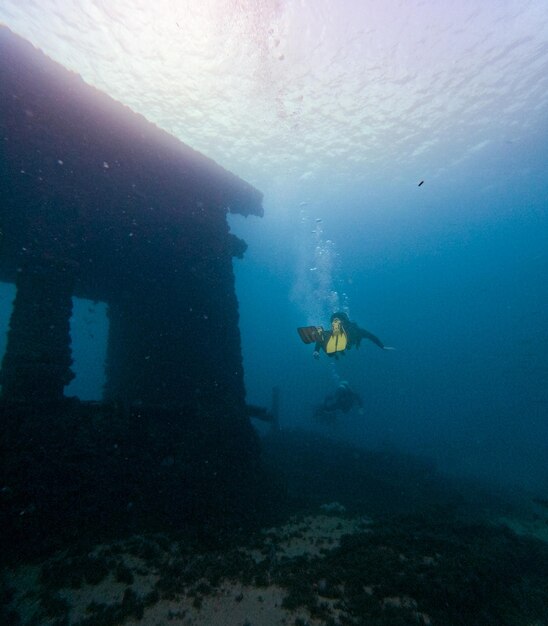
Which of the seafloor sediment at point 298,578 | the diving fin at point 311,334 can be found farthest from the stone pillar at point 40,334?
the diving fin at point 311,334

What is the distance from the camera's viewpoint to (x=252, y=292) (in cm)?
8944

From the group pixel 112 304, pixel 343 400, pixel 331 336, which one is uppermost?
pixel 112 304

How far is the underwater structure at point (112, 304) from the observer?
18.5 feet

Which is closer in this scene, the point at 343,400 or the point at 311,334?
the point at 311,334

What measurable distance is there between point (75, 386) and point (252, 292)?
1902 inches

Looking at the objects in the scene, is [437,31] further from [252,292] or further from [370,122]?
[252,292]

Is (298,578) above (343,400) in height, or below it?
below

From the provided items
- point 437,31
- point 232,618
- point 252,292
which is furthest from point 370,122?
point 252,292

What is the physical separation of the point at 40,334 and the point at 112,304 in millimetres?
3870

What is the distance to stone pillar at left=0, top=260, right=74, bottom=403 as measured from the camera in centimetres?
583

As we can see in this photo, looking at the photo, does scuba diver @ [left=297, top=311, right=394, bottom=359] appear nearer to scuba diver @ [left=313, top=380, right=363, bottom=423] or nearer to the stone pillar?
the stone pillar

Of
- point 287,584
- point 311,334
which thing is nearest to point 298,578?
point 287,584

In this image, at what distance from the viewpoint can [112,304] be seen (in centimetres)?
995

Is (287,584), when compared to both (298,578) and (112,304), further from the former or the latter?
(112,304)
